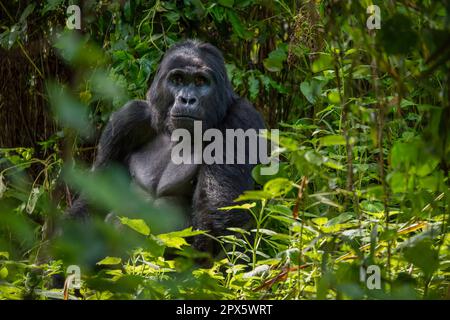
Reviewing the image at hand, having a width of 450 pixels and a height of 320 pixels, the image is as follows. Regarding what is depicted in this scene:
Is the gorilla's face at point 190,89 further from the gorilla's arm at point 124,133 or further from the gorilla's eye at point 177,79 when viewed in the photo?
the gorilla's arm at point 124,133

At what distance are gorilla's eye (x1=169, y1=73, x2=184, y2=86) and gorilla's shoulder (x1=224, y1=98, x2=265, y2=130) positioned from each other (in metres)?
0.32

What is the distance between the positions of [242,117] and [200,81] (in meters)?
0.31

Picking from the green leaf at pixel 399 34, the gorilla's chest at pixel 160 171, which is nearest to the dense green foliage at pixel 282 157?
the green leaf at pixel 399 34

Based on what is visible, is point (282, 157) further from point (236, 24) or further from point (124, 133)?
point (124, 133)

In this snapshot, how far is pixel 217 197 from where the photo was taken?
406 centimetres

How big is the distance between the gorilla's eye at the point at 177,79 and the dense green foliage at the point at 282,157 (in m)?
0.44

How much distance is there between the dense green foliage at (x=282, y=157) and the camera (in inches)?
59.9

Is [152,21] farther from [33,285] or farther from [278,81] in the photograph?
[33,285]

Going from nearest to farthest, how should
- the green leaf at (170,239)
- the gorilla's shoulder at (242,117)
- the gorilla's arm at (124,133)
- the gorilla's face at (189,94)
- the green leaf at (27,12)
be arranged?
1. the green leaf at (170,239)
2. the gorilla's face at (189,94)
3. the gorilla's shoulder at (242,117)
4. the gorilla's arm at (124,133)
5. the green leaf at (27,12)

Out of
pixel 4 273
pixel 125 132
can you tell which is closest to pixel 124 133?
pixel 125 132

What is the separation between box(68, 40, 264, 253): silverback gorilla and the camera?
409cm

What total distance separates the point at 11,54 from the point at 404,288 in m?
4.69

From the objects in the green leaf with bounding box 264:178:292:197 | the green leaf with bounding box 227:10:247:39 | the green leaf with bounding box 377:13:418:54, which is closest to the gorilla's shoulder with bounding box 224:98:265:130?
the green leaf with bounding box 227:10:247:39

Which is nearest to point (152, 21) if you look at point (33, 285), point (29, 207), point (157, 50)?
point (157, 50)
